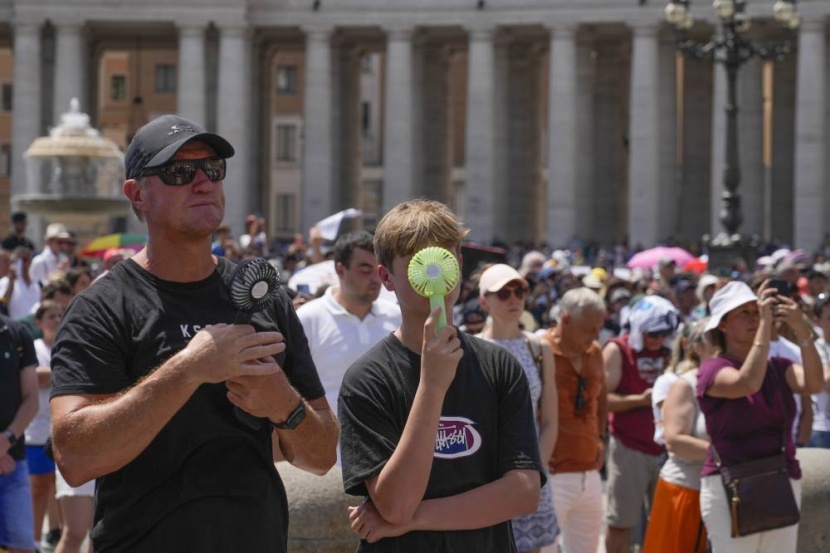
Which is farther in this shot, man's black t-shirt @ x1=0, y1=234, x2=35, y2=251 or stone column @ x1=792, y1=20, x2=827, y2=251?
stone column @ x1=792, y1=20, x2=827, y2=251

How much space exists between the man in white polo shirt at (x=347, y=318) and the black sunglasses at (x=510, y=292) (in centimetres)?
63

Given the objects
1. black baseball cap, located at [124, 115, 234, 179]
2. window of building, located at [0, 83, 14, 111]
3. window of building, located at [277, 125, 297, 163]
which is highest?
window of building, located at [0, 83, 14, 111]

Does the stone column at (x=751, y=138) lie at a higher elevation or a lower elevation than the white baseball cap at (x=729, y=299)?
higher

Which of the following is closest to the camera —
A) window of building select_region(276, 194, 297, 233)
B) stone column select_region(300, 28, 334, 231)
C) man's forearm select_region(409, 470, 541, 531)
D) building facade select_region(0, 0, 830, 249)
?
man's forearm select_region(409, 470, 541, 531)

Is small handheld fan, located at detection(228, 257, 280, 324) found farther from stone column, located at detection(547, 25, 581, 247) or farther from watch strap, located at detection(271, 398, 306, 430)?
stone column, located at detection(547, 25, 581, 247)

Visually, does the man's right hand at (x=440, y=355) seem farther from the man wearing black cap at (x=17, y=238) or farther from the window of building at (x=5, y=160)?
the window of building at (x=5, y=160)

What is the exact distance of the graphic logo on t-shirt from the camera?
523 centimetres

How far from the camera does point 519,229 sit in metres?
64.2

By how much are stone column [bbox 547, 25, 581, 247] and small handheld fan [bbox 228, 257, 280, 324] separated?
→ 2115 inches

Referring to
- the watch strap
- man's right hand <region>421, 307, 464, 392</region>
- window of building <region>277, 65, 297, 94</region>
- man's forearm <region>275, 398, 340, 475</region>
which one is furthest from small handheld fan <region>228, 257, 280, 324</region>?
window of building <region>277, 65, 297, 94</region>

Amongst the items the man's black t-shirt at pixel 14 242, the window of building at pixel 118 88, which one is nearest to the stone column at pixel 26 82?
the window of building at pixel 118 88

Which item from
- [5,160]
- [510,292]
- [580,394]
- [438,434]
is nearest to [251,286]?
[438,434]

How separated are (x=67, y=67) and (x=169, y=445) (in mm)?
55719

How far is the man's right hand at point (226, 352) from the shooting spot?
4.53 metres
